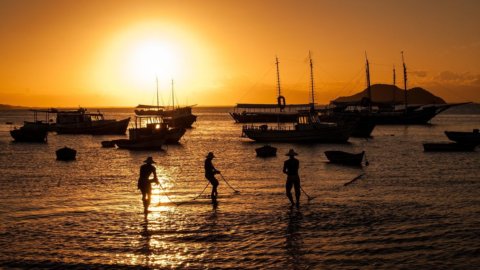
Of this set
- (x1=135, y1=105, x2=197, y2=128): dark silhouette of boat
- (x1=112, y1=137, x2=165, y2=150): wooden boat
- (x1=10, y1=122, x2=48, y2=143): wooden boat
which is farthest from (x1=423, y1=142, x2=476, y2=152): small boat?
(x1=135, y1=105, x2=197, y2=128): dark silhouette of boat

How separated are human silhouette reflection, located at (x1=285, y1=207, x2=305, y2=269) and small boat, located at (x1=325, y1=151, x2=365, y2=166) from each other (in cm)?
1954

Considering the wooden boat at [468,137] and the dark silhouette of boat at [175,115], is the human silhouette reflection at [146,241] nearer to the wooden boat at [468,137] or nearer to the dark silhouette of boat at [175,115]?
the wooden boat at [468,137]

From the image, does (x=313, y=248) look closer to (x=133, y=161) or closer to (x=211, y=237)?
(x=211, y=237)

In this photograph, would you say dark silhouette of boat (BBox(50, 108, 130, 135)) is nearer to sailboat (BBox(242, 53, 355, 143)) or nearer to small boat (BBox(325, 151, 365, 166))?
sailboat (BBox(242, 53, 355, 143))

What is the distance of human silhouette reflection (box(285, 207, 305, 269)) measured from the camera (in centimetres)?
1300

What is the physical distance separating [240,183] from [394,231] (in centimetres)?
1367

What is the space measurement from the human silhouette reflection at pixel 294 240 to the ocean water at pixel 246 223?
0.03 metres

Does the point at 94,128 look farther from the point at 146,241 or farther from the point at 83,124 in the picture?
the point at 146,241

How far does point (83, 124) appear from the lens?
8750cm

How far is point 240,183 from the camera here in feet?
94.9

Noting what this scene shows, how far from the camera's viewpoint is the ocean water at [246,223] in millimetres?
13242

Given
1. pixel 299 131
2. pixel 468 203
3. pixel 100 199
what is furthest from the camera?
pixel 299 131

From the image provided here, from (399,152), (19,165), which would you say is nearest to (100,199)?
(19,165)

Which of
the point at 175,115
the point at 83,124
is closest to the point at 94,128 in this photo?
the point at 83,124
